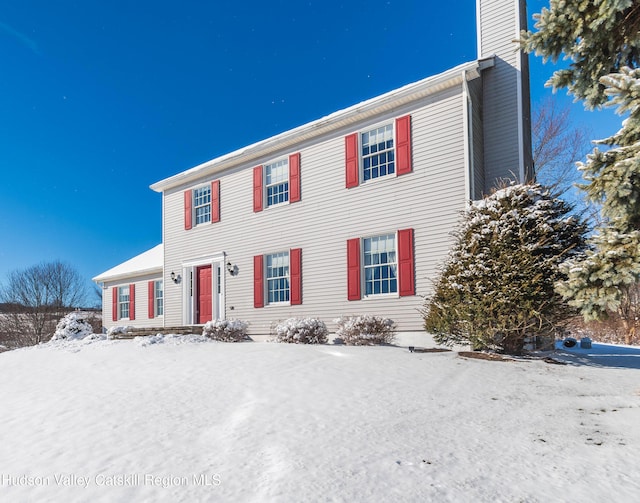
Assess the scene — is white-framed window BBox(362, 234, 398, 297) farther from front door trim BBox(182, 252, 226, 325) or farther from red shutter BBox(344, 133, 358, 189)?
front door trim BBox(182, 252, 226, 325)

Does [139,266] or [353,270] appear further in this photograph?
[139,266]

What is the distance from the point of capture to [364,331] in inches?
356

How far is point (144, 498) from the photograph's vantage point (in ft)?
8.99

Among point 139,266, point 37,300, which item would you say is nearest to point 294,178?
point 139,266

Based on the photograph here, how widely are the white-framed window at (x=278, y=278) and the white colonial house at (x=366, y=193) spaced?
0.10ft

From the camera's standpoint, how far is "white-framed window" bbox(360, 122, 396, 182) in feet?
34.7

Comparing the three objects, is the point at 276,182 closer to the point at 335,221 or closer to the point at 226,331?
the point at 335,221

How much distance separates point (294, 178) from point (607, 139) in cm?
812

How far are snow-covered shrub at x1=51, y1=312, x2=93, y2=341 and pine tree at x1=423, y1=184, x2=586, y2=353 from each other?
10.3 meters

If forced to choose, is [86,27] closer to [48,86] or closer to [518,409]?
[48,86]

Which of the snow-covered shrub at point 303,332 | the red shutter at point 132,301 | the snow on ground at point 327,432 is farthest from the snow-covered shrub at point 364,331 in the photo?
the red shutter at point 132,301

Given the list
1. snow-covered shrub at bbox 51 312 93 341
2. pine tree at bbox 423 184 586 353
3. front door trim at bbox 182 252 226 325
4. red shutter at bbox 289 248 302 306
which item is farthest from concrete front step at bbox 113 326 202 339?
pine tree at bbox 423 184 586 353

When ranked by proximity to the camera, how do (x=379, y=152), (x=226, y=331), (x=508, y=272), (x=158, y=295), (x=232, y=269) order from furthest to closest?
(x=158, y=295), (x=232, y=269), (x=379, y=152), (x=226, y=331), (x=508, y=272)

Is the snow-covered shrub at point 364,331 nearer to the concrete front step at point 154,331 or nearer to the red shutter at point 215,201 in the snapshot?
the concrete front step at point 154,331
